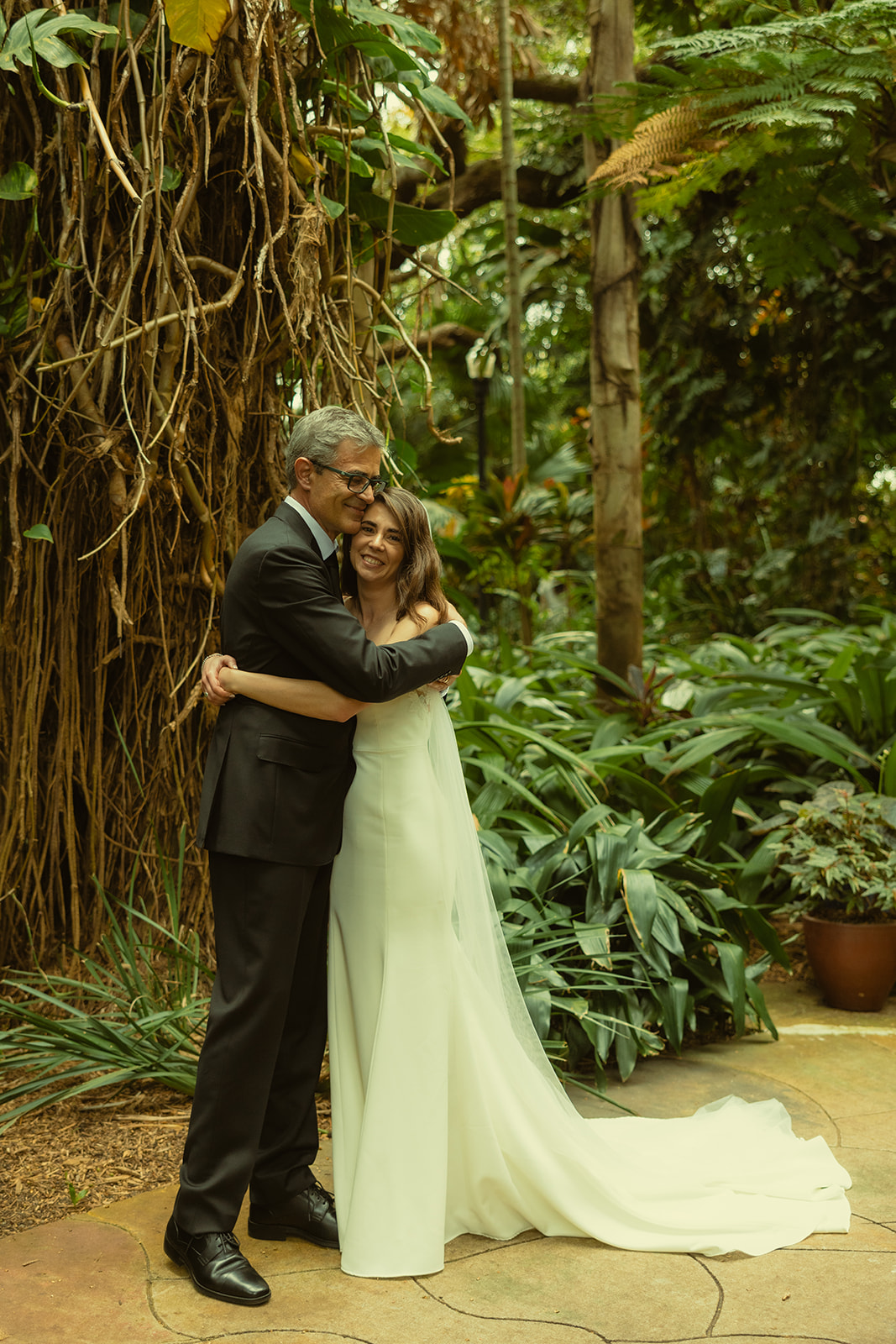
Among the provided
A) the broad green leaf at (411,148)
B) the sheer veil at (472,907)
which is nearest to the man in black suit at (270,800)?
the sheer veil at (472,907)

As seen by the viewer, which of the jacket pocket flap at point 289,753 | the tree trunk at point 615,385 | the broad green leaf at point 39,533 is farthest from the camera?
the tree trunk at point 615,385

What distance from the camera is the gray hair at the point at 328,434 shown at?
2270 mm

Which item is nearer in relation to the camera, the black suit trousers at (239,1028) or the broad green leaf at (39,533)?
the black suit trousers at (239,1028)

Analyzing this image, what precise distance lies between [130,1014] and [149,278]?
2.00 meters

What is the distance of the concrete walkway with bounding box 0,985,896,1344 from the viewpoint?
6.55 ft

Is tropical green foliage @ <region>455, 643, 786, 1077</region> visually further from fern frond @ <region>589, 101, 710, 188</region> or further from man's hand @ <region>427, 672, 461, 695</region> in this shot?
fern frond @ <region>589, 101, 710, 188</region>

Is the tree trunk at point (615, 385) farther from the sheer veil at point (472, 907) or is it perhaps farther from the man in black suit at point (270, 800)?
the man in black suit at point (270, 800)

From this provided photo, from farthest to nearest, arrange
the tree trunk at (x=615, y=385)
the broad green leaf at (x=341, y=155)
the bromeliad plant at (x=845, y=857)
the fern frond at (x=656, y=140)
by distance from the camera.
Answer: the tree trunk at (x=615, y=385), the bromeliad plant at (x=845, y=857), the fern frond at (x=656, y=140), the broad green leaf at (x=341, y=155)

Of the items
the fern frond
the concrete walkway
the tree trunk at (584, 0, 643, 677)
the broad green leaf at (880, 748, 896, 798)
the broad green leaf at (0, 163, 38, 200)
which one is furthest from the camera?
the tree trunk at (584, 0, 643, 677)

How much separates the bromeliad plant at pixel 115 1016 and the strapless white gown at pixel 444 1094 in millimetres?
641

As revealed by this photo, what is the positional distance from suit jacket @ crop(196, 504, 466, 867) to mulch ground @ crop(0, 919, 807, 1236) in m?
0.96

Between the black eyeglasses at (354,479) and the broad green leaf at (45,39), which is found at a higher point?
the broad green leaf at (45,39)

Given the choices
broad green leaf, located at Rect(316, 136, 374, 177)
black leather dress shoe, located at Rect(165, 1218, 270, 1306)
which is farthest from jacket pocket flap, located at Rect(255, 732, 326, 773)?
broad green leaf, located at Rect(316, 136, 374, 177)

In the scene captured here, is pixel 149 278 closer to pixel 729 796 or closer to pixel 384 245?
pixel 384 245
